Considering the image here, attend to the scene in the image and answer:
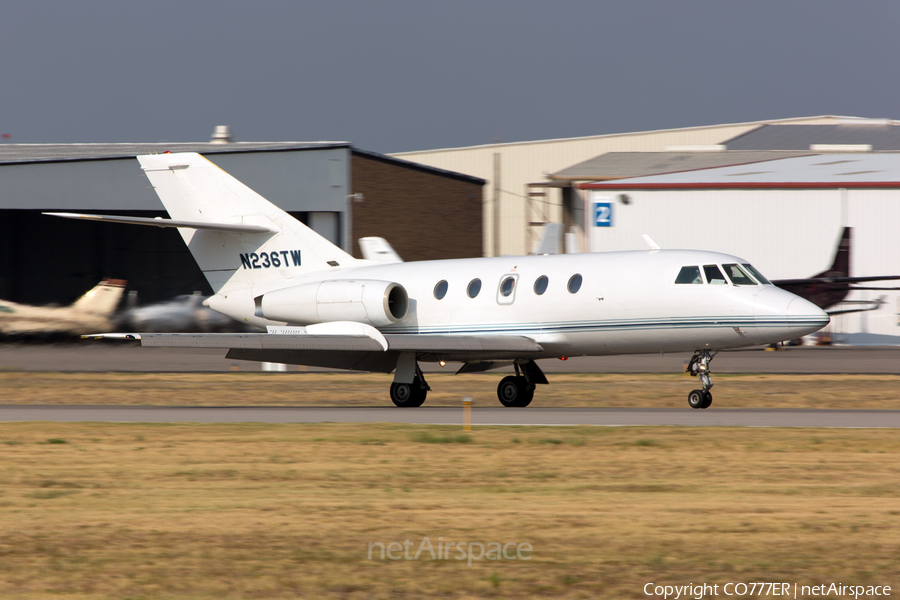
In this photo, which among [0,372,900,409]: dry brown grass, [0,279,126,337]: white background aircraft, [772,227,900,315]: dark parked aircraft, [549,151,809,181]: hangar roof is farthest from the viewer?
[549,151,809,181]: hangar roof

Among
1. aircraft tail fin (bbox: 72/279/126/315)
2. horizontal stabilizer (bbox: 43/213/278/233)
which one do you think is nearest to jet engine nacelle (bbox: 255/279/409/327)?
horizontal stabilizer (bbox: 43/213/278/233)

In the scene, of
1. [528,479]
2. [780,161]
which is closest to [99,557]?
[528,479]

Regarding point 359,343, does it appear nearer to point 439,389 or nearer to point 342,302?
point 342,302

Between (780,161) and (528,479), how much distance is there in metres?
40.0

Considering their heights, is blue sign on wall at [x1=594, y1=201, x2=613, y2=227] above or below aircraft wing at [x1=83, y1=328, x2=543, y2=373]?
above

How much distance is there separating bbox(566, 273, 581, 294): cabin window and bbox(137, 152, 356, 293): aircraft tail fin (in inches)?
221

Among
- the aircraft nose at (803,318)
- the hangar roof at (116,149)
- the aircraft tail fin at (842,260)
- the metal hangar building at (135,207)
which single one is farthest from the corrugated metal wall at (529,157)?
the aircraft nose at (803,318)

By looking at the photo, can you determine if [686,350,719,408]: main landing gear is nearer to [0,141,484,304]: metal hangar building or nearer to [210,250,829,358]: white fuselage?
[210,250,829,358]: white fuselage

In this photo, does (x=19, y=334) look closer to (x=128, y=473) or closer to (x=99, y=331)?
(x=99, y=331)

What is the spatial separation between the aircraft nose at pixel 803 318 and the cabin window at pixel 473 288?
6.07m

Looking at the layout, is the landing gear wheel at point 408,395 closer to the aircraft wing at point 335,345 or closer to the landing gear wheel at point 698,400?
the aircraft wing at point 335,345

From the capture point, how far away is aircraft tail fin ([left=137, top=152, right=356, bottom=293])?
866 inches

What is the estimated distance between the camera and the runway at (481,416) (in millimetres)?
15531

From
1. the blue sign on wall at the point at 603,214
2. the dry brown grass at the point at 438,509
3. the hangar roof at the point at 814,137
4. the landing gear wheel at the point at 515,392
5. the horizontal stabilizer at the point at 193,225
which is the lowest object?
the landing gear wheel at the point at 515,392
